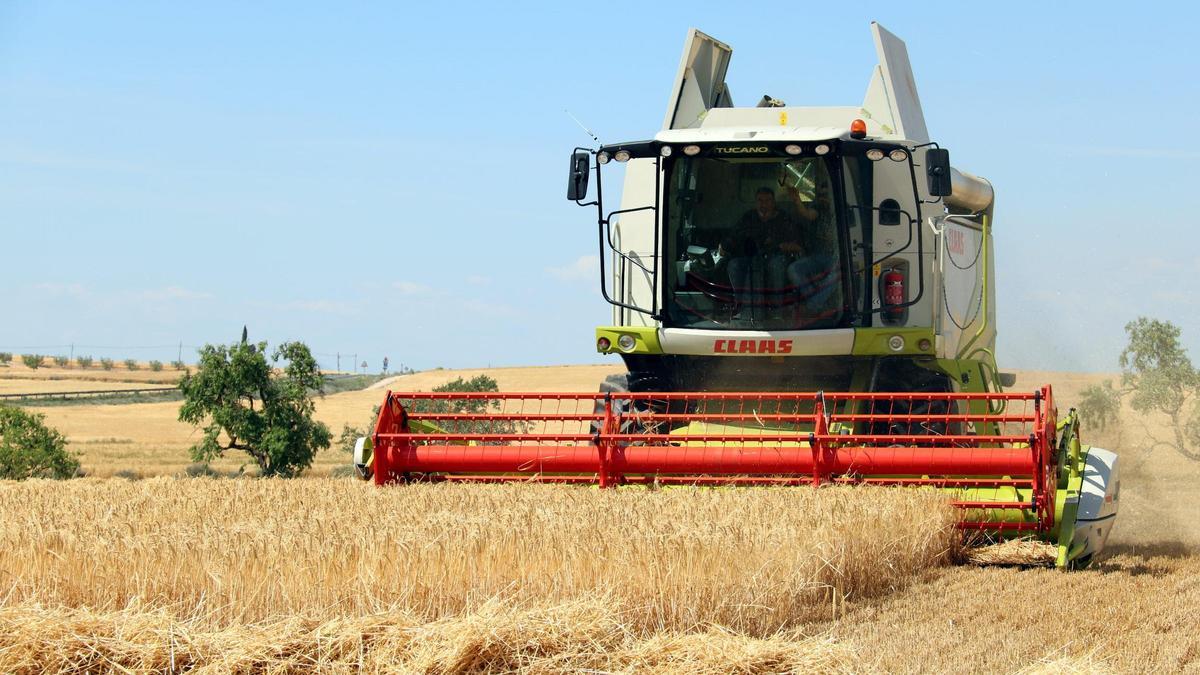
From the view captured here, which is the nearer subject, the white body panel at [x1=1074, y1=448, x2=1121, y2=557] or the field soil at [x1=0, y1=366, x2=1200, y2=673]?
the field soil at [x1=0, y1=366, x2=1200, y2=673]

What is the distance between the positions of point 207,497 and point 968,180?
20.0 ft

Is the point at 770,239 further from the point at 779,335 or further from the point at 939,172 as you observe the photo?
the point at 939,172

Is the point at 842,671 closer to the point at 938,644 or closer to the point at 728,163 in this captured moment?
the point at 938,644

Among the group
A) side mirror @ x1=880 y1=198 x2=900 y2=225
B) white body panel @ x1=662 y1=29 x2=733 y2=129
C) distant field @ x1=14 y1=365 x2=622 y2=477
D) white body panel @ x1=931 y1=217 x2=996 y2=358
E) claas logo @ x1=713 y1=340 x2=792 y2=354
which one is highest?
white body panel @ x1=662 y1=29 x2=733 y2=129

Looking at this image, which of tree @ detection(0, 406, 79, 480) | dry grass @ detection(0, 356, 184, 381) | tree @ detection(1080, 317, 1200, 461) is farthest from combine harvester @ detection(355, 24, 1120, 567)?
dry grass @ detection(0, 356, 184, 381)

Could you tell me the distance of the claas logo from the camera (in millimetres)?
7965

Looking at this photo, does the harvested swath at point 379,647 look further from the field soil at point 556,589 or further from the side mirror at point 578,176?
the side mirror at point 578,176

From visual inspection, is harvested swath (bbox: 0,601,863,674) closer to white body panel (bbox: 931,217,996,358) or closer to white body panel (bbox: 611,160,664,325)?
white body panel (bbox: 611,160,664,325)

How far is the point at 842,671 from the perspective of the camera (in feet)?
13.1

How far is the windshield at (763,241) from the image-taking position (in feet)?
26.4

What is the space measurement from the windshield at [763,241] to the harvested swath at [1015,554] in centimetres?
193

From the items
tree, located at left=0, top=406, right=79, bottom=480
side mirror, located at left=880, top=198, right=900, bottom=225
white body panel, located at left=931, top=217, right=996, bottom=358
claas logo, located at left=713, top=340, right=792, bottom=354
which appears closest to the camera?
claas logo, located at left=713, top=340, right=792, bottom=354

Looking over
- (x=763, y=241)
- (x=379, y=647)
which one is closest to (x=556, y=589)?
(x=379, y=647)

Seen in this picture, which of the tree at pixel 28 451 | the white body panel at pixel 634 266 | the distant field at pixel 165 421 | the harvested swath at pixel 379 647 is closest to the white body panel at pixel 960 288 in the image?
the white body panel at pixel 634 266
